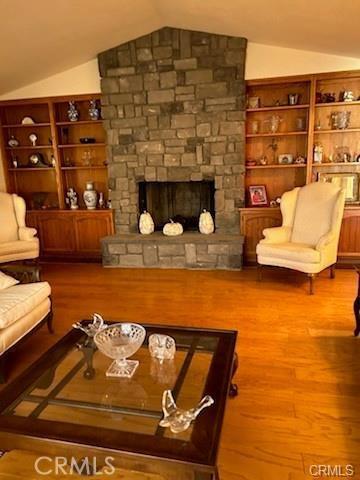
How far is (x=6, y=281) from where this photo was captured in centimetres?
265

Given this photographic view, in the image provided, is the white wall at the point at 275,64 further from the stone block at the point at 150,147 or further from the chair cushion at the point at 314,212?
the chair cushion at the point at 314,212

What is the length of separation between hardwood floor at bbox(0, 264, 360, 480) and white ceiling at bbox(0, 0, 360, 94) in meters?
2.44

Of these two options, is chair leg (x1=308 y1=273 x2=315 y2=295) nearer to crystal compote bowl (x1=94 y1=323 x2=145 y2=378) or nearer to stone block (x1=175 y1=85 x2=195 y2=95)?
crystal compote bowl (x1=94 y1=323 x2=145 y2=378)

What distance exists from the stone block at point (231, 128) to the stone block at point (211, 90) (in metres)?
0.34

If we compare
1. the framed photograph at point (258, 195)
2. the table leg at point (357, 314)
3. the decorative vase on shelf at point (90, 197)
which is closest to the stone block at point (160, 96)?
the decorative vase on shelf at point (90, 197)

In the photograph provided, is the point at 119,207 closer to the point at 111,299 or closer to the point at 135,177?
the point at 135,177

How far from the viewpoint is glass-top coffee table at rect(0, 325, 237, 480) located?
1174mm

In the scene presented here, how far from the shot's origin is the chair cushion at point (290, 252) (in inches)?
135

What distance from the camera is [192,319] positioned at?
3016mm

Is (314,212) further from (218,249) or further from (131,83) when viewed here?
(131,83)

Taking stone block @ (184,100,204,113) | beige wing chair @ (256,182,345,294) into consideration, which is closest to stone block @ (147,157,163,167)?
stone block @ (184,100,204,113)

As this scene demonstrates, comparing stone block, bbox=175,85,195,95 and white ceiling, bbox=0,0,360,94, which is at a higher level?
white ceiling, bbox=0,0,360,94

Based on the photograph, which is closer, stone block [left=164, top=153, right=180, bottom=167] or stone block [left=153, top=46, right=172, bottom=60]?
stone block [left=153, top=46, right=172, bottom=60]
